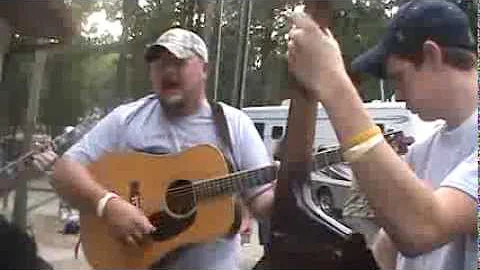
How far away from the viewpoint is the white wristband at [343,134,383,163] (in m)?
1.12

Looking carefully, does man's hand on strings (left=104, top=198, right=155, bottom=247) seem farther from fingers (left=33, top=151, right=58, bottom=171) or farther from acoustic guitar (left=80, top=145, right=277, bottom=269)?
fingers (left=33, top=151, right=58, bottom=171)

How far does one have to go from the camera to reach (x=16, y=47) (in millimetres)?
1370

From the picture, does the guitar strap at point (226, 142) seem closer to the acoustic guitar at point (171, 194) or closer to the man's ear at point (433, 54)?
the acoustic guitar at point (171, 194)

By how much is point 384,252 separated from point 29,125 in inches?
29.2

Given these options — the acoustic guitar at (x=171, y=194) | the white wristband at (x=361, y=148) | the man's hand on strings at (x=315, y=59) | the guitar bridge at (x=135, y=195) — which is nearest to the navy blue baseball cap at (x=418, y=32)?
the man's hand on strings at (x=315, y=59)

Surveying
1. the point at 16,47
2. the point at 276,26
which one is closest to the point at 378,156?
the point at 276,26

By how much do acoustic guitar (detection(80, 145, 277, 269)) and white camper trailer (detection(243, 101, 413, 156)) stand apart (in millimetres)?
85

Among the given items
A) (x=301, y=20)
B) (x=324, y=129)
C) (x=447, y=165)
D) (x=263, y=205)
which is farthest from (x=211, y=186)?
(x=447, y=165)

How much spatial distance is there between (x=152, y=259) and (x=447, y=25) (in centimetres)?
71

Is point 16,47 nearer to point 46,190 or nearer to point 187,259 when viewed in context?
point 46,190

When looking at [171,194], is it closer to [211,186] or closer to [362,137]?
[211,186]

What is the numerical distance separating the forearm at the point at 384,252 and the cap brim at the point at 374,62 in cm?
31

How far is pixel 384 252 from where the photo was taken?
1.33 metres

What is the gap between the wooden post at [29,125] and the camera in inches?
51.3
